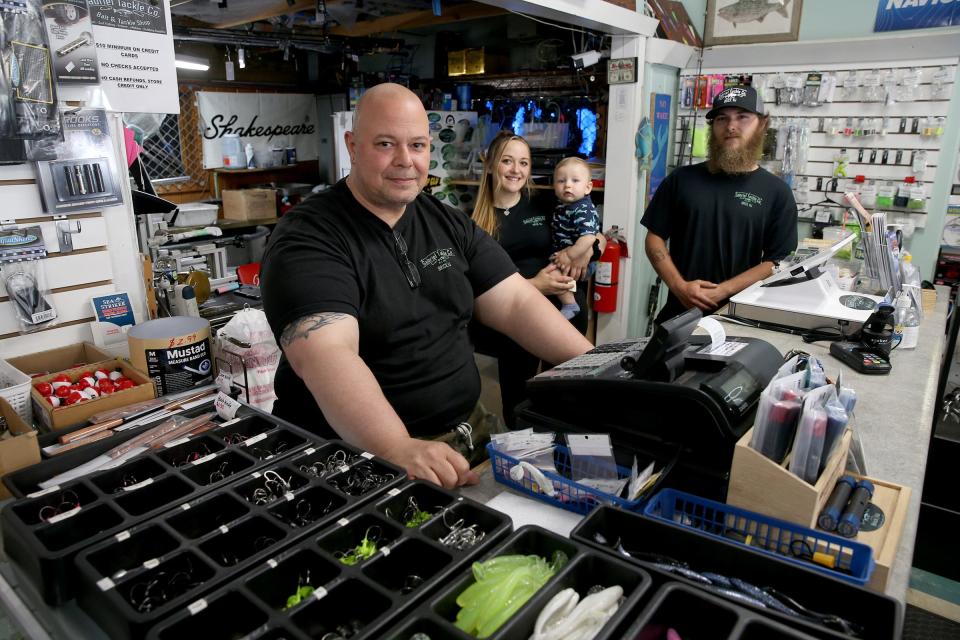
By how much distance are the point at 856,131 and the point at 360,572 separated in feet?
14.5

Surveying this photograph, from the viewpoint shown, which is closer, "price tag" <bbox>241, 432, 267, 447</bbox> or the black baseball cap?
"price tag" <bbox>241, 432, 267, 447</bbox>

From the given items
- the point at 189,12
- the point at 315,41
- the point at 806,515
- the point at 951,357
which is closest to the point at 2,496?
the point at 806,515

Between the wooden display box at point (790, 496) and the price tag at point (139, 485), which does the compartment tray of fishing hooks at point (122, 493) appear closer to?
the price tag at point (139, 485)

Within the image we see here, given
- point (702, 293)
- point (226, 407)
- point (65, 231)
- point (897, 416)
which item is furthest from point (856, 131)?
point (65, 231)

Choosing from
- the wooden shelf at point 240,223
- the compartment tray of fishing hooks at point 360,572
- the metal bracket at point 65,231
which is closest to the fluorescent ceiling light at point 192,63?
the wooden shelf at point 240,223

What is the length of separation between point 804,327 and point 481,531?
1.95 m

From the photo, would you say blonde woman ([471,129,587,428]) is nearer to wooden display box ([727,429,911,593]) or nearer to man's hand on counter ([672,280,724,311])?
man's hand on counter ([672,280,724,311])

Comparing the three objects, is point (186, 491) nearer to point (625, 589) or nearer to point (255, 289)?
point (625, 589)

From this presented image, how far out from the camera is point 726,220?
3.25 metres

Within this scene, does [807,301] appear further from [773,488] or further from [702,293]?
[773,488]

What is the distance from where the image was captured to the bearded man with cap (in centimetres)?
316

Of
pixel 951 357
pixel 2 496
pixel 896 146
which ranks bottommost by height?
pixel 951 357

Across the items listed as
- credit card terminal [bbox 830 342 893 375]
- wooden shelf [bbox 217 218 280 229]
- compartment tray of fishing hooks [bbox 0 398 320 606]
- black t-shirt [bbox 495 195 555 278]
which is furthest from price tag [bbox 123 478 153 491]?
wooden shelf [bbox 217 218 280 229]

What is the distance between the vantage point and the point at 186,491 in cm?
121
